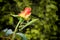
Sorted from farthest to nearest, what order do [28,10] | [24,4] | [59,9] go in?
[59,9]
[24,4]
[28,10]

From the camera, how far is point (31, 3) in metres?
2.62

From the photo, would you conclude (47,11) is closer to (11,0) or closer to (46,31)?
(46,31)

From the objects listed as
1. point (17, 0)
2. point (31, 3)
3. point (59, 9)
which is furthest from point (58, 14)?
point (17, 0)

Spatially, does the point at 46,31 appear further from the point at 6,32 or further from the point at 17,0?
the point at 6,32

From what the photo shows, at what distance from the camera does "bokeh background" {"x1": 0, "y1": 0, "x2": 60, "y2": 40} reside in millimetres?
2523

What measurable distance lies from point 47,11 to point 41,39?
1.10 feet

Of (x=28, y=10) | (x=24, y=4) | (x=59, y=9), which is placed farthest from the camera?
(x=59, y=9)

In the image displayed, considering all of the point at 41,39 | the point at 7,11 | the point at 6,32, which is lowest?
the point at 6,32

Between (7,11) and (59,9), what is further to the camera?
(59,9)

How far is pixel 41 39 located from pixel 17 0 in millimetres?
524

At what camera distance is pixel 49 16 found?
263 cm

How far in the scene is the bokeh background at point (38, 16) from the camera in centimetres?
252

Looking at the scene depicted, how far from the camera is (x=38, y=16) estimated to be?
2623 millimetres

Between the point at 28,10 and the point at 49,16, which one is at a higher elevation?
the point at 49,16
